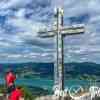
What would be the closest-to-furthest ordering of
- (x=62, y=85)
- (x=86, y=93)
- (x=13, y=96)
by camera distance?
1. (x=13, y=96)
2. (x=86, y=93)
3. (x=62, y=85)

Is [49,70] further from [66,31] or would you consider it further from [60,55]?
[66,31]

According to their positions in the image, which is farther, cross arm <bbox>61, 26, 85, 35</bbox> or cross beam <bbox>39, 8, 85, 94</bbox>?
cross beam <bbox>39, 8, 85, 94</bbox>

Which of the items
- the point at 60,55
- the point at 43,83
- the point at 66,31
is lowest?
the point at 43,83

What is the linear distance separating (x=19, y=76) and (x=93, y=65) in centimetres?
158

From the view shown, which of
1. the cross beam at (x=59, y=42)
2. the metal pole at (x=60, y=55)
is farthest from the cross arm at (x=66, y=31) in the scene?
the metal pole at (x=60, y=55)

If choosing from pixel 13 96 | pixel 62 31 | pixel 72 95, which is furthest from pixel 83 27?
pixel 13 96

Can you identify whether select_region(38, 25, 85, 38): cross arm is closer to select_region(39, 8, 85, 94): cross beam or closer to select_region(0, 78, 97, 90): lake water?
select_region(39, 8, 85, 94): cross beam

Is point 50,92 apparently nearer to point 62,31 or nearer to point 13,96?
point 62,31

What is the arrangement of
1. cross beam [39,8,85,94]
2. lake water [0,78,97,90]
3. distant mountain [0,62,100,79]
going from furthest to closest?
1. cross beam [39,8,85,94]
2. lake water [0,78,97,90]
3. distant mountain [0,62,100,79]

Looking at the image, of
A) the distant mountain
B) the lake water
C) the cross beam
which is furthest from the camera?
Result: the cross beam

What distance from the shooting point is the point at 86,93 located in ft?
19.6

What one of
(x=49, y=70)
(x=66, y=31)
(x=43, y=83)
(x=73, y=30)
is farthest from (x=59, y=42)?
(x=43, y=83)

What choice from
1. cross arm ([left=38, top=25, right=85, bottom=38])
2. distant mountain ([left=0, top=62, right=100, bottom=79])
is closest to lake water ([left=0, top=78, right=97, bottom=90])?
distant mountain ([left=0, top=62, right=100, bottom=79])

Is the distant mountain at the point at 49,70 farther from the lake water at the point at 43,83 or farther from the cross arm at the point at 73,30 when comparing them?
the cross arm at the point at 73,30
